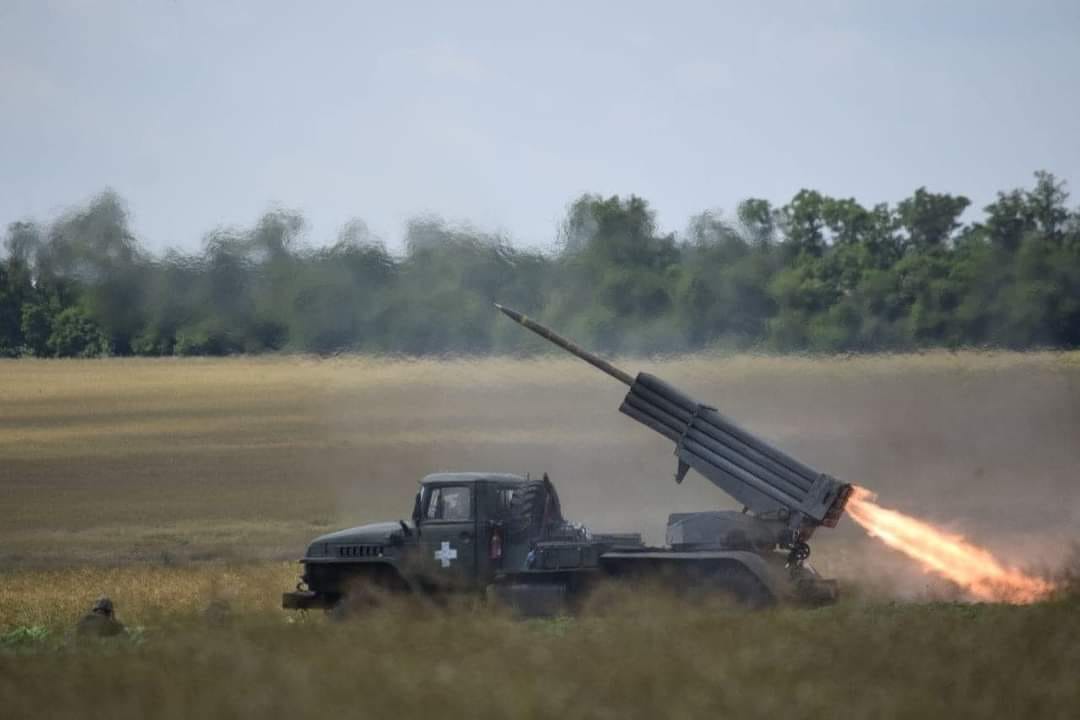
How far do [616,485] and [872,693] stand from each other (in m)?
25.5

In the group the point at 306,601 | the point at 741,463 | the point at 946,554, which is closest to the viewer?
the point at 741,463

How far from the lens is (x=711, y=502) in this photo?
4103cm

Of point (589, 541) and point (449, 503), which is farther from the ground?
point (449, 503)

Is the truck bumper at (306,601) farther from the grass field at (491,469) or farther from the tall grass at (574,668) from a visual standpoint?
the tall grass at (574,668)

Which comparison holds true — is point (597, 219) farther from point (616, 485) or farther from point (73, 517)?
point (73, 517)

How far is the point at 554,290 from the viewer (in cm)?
4188

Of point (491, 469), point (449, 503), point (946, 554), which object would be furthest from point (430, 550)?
point (491, 469)

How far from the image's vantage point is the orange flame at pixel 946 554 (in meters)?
26.1

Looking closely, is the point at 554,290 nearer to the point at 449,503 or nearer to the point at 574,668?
the point at 449,503

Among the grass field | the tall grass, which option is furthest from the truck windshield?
the tall grass

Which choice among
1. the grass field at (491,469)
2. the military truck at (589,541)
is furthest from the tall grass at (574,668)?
the military truck at (589,541)

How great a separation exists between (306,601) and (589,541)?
3993 millimetres

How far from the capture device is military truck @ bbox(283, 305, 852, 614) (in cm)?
2372

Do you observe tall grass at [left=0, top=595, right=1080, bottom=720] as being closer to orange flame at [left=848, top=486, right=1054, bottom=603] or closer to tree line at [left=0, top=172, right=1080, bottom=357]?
orange flame at [left=848, top=486, right=1054, bottom=603]
